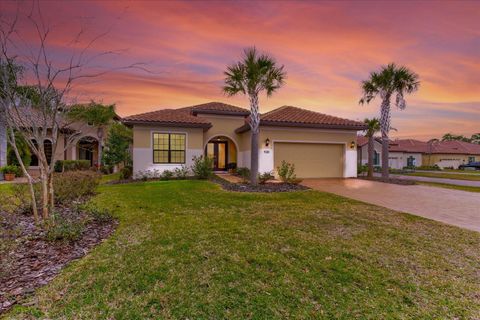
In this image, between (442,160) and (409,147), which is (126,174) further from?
(442,160)

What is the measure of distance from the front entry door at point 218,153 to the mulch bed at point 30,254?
15.1 metres

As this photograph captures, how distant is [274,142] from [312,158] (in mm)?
3047

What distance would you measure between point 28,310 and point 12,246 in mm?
2302

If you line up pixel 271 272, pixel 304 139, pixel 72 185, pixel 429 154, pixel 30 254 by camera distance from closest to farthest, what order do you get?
pixel 271 272 < pixel 30 254 < pixel 72 185 < pixel 304 139 < pixel 429 154

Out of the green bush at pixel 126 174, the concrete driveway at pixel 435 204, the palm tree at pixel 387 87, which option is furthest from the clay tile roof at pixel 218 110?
the concrete driveway at pixel 435 204

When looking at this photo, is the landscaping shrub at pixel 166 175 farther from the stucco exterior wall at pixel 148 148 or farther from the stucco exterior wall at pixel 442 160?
the stucco exterior wall at pixel 442 160

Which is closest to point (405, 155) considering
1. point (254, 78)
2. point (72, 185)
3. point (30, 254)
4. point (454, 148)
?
point (454, 148)

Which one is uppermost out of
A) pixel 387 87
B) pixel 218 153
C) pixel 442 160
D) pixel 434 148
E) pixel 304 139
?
pixel 387 87

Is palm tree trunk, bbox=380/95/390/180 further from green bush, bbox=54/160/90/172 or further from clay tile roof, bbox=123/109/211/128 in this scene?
green bush, bbox=54/160/90/172

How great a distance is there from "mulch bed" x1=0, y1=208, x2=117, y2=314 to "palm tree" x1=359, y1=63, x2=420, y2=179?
17221 mm

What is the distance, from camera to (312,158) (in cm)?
1681

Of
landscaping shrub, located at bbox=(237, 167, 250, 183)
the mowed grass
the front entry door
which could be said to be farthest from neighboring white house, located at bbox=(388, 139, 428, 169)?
the mowed grass

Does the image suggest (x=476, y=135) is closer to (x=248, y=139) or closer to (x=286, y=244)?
(x=248, y=139)

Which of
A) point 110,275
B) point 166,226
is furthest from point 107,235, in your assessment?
point 110,275
